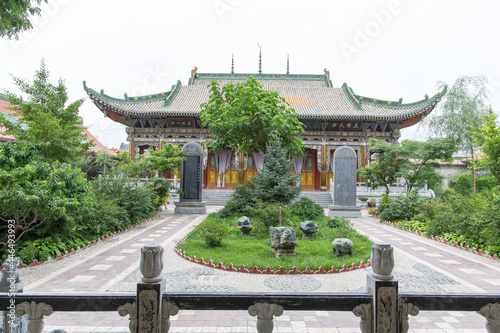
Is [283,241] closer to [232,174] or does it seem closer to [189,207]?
[189,207]

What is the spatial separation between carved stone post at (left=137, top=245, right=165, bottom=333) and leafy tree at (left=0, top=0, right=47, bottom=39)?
18.2 feet

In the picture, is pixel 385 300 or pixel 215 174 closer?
pixel 385 300

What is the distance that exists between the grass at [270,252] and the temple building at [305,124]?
43.8ft

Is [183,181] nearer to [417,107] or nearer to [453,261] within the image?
[453,261]

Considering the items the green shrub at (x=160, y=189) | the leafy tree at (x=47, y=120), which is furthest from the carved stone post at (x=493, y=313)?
the green shrub at (x=160, y=189)

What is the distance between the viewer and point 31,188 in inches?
195

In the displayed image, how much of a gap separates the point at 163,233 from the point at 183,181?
4.79 meters

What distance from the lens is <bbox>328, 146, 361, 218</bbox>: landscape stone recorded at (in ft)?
39.0

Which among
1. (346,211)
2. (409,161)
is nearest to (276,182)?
(346,211)

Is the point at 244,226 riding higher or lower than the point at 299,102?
lower

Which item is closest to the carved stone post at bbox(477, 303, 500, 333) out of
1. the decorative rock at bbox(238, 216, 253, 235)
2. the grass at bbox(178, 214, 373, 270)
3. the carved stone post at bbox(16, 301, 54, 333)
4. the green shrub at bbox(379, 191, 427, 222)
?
the grass at bbox(178, 214, 373, 270)

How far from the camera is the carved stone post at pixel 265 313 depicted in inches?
82.7

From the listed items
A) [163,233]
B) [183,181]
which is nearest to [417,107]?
[183,181]

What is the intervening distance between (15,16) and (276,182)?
7.14 metres
